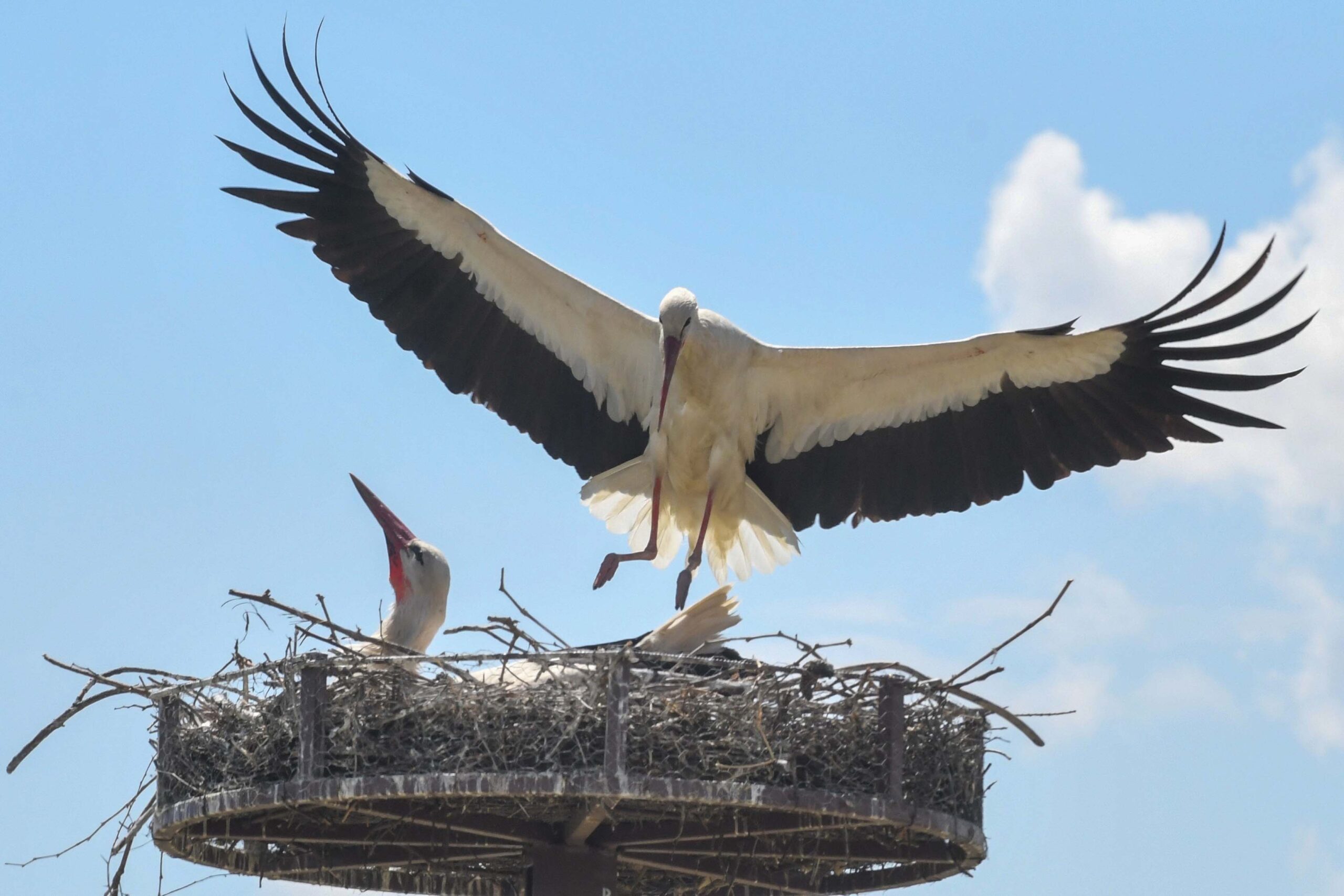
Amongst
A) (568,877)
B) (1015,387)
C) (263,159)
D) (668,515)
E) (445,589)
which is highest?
(263,159)

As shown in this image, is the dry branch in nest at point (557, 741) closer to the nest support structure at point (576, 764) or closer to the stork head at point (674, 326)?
the nest support structure at point (576, 764)

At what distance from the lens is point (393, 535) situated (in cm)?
824

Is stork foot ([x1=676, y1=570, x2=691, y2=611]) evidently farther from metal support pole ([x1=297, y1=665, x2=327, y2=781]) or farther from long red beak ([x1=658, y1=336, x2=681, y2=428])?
metal support pole ([x1=297, y1=665, x2=327, y2=781])

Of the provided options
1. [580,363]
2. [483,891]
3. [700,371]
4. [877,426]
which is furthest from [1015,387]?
[483,891]

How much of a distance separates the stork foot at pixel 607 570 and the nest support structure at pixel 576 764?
153 cm

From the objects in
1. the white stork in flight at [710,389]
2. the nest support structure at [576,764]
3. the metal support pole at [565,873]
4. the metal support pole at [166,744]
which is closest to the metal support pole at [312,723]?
the nest support structure at [576,764]

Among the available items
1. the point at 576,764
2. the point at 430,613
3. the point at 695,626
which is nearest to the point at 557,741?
the point at 576,764

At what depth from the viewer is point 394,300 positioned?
8.90 m

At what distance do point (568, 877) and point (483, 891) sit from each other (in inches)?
40.5

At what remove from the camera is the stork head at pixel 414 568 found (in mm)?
7934

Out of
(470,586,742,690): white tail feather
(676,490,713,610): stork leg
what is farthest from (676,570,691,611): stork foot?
(470,586,742,690): white tail feather

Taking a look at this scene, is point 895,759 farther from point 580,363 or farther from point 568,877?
point 580,363

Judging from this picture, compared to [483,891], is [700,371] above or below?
above

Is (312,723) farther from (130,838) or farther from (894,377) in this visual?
(894,377)
